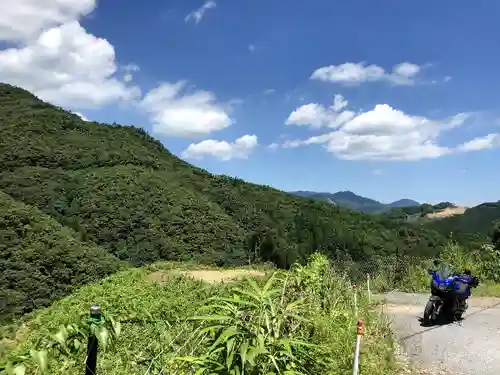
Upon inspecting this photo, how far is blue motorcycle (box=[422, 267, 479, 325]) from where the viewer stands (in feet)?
22.9

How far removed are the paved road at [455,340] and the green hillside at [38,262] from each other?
94.1 feet

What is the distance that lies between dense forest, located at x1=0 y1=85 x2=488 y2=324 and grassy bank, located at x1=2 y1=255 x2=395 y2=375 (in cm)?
2843

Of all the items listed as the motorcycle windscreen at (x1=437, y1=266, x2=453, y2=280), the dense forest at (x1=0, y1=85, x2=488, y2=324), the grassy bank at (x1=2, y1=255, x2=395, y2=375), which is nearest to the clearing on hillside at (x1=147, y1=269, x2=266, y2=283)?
the grassy bank at (x1=2, y1=255, x2=395, y2=375)

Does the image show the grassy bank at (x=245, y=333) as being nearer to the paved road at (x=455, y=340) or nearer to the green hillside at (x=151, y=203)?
the paved road at (x=455, y=340)

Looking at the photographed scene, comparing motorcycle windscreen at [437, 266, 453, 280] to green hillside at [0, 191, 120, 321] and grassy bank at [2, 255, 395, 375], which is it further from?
green hillside at [0, 191, 120, 321]

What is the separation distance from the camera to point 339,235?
57.6m

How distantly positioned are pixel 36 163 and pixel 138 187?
45.6ft

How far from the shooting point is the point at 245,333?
2061mm

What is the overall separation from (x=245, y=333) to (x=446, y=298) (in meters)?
5.65

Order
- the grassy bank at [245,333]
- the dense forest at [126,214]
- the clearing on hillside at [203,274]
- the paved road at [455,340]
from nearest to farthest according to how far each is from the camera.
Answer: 1. the grassy bank at [245,333]
2. the paved road at [455,340]
3. the clearing on hillside at [203,274]
4. the dense forest at [126,214]

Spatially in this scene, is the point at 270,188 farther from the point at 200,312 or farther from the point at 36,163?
the point at 200,312

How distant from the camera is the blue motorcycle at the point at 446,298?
698cm

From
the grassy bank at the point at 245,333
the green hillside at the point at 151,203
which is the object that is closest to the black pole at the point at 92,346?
the grassy bank at the point at 245,333

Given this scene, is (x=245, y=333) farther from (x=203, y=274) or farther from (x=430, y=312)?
(x=203, y=274)
